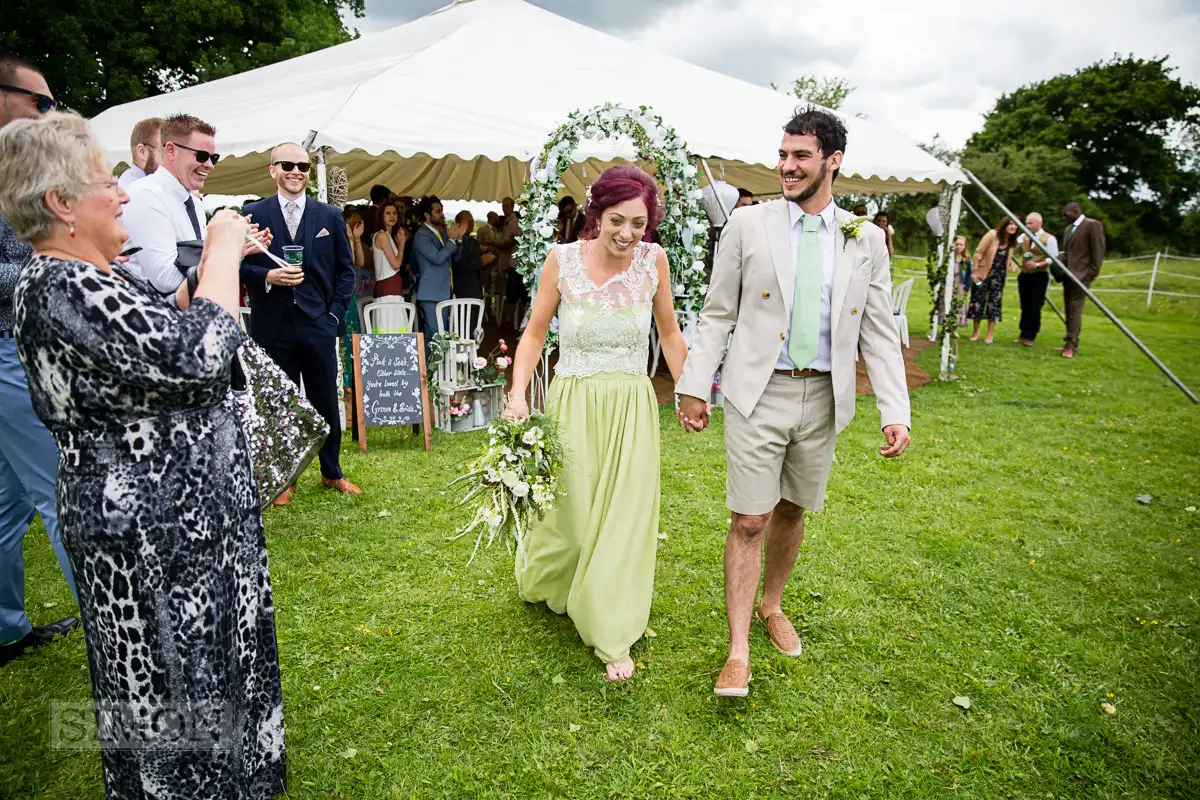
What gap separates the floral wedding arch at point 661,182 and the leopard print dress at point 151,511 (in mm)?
3251

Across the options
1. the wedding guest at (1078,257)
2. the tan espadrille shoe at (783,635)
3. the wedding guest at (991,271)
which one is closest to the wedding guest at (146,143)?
the tan espadrille shoe at (783,635)

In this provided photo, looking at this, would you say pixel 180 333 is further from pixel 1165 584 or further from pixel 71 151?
pixel 1165 584

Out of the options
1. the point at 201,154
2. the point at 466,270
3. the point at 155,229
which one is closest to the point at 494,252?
the point at 466,270

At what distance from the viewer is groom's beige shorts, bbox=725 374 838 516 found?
9.89 ft

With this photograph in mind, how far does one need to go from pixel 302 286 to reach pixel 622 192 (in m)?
2.99

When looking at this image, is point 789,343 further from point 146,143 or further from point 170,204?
point 146,143

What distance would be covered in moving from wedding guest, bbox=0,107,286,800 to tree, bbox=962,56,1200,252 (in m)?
45.5

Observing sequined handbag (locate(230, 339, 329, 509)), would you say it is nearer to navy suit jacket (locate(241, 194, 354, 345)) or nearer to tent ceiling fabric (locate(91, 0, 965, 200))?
navy suit jacket (locate(241, 194, 354, 345))

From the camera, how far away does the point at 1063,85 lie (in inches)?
1715

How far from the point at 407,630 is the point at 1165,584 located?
443cm

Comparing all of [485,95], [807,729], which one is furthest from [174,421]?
[485,95]

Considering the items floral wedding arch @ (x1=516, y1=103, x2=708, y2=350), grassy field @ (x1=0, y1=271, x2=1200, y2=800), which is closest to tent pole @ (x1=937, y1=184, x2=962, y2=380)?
grassy field @ (x1=0, y1=271, x2=1200, y2=800)

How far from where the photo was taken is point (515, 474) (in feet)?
9.70

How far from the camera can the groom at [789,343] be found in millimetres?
2943
